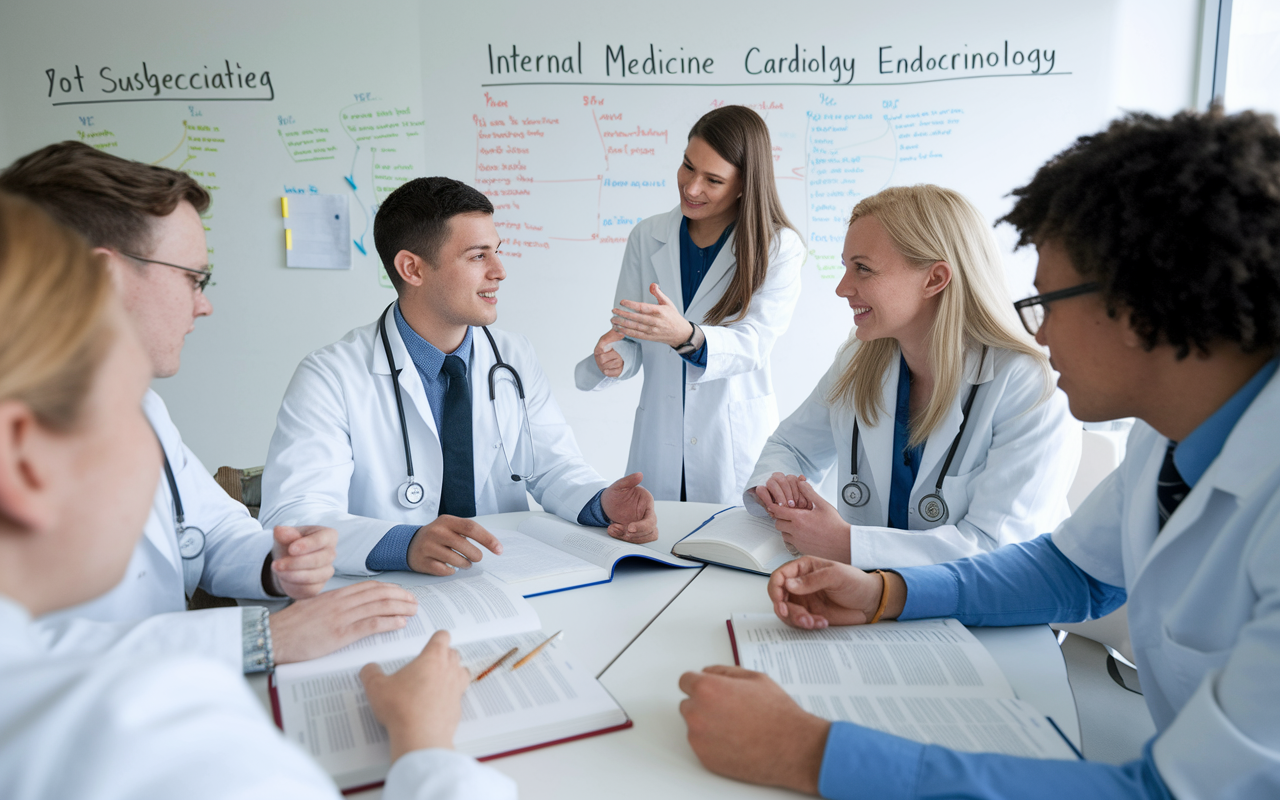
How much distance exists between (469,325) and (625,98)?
186cm

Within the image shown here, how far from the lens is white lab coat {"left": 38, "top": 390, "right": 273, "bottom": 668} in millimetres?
981

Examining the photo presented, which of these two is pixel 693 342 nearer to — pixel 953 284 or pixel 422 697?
pixel 953 284

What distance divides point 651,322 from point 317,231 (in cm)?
222

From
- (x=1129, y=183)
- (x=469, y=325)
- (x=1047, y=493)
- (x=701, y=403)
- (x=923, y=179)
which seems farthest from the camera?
(x=923, y=179)

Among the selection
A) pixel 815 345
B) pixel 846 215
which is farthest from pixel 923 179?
pixel 815 345

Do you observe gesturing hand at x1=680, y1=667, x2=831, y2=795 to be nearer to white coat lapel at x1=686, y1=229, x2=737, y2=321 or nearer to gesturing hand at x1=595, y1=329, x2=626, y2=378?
gesturing hand at x1=595, y1=329, x2=626, y2=378

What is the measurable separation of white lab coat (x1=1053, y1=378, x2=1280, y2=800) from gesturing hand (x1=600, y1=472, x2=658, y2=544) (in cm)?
81

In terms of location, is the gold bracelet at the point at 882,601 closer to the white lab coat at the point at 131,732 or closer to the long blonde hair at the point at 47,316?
the white lab coat at the point at 131,732

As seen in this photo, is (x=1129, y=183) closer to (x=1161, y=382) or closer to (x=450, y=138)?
(x=1161, y=382)

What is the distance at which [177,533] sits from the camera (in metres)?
1.38

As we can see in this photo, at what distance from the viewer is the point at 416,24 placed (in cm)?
352

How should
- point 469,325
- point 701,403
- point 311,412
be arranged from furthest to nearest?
point 701,403
point 469,325
point 311,412

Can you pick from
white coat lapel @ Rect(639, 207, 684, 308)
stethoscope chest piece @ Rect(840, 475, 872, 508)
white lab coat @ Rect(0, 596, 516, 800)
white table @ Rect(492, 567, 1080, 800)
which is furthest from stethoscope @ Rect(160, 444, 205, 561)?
white coat lapel @ Rect(639, 207, 684, 308)

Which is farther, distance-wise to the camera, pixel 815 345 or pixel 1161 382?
pixel 815 345
